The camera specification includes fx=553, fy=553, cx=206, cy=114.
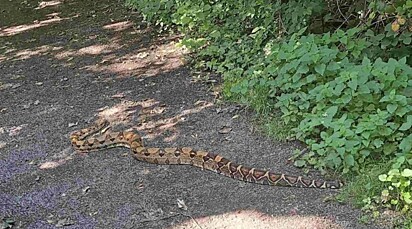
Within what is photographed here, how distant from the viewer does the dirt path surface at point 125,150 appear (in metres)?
4.59

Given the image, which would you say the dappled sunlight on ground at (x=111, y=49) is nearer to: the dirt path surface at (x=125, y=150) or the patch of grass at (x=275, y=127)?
the dirt path surface at (x=125, y=150)

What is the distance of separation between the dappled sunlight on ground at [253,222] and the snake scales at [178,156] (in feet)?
1.48

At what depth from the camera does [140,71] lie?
8.46 m

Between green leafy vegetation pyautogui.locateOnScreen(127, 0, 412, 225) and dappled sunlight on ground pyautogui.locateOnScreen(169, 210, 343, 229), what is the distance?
0.41m

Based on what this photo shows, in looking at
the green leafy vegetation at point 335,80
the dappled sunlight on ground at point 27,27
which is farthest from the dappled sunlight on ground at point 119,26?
the green leafy vegetation at point 335,80

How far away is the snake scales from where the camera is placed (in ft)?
15.7

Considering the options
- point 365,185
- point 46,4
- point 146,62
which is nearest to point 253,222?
point 365,185

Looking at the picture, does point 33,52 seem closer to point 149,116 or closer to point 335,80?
point 149,116

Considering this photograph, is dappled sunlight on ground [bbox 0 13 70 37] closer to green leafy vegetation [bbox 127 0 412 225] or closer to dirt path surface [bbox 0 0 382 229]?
dirt path surface [bbox 0 0 382 229]

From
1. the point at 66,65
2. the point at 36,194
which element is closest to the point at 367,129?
the point at 36,194

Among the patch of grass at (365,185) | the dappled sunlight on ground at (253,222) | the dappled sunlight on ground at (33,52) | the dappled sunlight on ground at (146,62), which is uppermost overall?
the patch of grass at (365,185)

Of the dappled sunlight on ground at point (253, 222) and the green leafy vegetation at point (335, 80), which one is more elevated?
the green leafy vegetation at point (335, 80)

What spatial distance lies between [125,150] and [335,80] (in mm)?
2313

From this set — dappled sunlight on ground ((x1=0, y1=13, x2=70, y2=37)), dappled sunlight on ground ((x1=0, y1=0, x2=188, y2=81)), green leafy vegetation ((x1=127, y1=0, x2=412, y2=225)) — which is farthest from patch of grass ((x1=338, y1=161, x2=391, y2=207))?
dappled sunlight on ground ((x1=0, y1=13, x2=70, y2=37))
